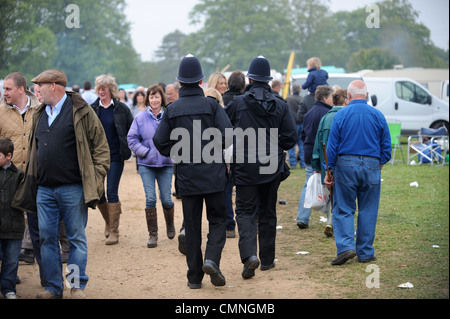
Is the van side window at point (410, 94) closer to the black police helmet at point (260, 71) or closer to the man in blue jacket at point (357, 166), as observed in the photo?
the man in blue jacket at point (357, 166)

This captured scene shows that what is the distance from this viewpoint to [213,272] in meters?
6.16

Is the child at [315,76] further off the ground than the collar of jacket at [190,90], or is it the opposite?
the child at [315,76]

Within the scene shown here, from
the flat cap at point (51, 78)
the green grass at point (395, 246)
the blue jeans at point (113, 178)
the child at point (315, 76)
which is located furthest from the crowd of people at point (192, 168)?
the child at point (315, 76)

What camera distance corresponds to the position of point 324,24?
83.4m

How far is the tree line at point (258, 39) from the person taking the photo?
2064 inches

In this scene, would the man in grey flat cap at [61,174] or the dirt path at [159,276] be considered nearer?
the man in grey flat cap at [61,174]

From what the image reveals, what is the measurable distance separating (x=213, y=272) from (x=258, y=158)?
52.5 inches

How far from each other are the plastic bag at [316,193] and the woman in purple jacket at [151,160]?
75.0 inches

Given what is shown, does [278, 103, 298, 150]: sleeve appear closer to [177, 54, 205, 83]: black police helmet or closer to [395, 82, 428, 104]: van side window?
[177, 54, 205, 83]: black police helmet

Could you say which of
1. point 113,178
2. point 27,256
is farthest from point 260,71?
point 27,256

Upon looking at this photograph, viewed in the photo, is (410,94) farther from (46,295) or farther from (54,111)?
(46,295)

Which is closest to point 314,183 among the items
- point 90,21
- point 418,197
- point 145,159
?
point 145,159

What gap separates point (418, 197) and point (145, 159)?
5785 millimetres
